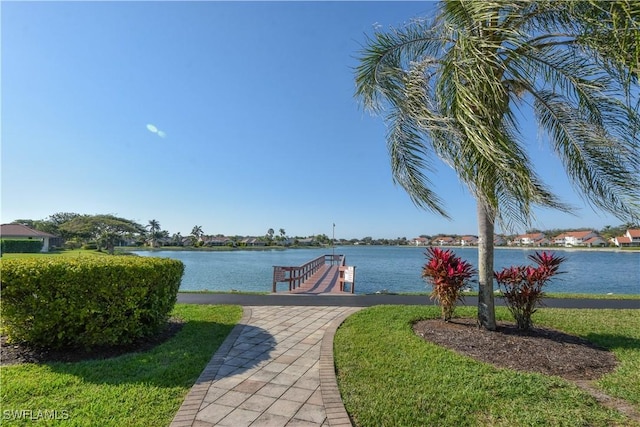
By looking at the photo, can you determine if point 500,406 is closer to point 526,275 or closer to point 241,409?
point 241,409

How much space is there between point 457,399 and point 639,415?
5.09 ft

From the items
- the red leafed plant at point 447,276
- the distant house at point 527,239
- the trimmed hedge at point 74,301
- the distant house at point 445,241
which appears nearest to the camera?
the distant house at point 527,239

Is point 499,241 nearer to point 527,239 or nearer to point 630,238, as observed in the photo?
point 527,239

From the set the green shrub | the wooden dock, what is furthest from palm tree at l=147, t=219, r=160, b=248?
the wooden dock

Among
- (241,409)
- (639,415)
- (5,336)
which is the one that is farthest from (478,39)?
(5,336)

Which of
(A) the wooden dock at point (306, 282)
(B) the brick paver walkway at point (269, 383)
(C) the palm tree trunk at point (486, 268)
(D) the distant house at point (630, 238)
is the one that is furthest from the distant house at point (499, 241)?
(A) the wooden dock at point (306, 282)

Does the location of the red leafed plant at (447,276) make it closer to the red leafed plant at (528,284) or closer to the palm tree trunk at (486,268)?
the palm tree trunk at (486,268)

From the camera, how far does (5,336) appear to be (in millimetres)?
4871

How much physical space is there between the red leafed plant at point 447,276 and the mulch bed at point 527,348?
0.43m

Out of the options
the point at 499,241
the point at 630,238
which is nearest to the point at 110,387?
the point at 499,241

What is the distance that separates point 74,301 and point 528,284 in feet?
21.6

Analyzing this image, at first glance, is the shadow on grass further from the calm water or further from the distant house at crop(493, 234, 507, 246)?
the calm water

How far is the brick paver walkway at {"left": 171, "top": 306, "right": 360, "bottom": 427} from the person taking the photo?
9.25 feet

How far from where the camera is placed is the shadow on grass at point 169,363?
3.56 m
